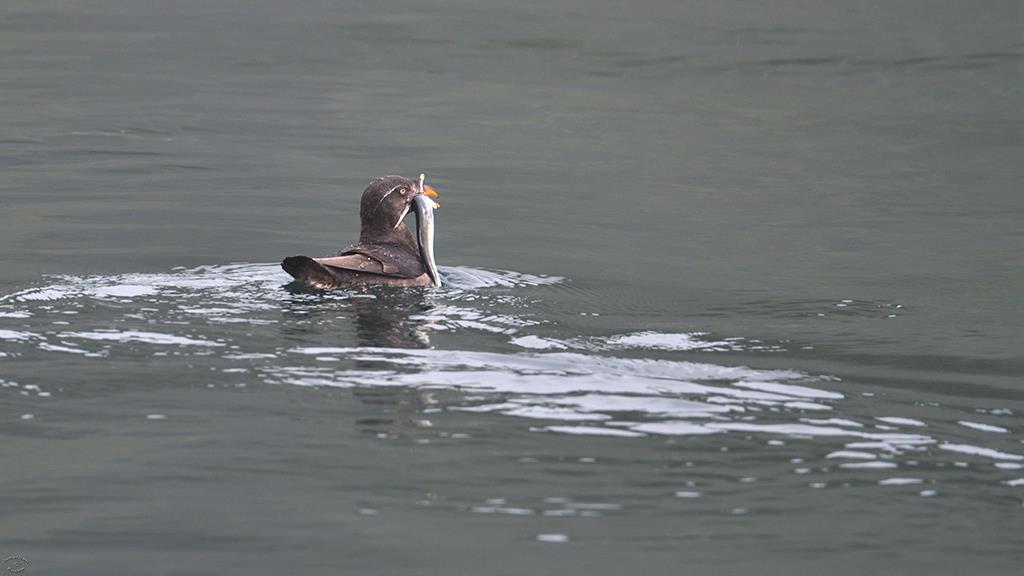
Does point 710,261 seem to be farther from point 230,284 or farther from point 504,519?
point 504,519

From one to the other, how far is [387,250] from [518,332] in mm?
1648

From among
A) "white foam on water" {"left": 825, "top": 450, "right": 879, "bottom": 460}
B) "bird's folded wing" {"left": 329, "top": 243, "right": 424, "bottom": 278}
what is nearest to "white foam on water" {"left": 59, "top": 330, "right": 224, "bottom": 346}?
"bird's folded wing" {"left": 329, "top": 243, "right": 424, "bottom": 278}

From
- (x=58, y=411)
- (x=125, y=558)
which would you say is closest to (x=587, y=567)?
(x=125, y=558)

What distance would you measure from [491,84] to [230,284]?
43.6 ft

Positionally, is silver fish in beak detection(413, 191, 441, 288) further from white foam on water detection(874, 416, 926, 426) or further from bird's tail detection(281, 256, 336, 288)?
white foam on water detection(874, 416, 926, 426)

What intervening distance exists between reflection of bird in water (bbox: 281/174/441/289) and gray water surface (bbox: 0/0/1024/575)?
0.67 feet

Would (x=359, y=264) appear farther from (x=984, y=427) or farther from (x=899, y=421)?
(x=984, y=427)

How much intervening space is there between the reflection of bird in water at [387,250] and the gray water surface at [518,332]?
203 mm

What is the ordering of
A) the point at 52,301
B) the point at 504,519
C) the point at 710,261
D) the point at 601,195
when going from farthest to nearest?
the point at 601,195 < the point at 710,261 < the point at 52,301 < the point at 504,519

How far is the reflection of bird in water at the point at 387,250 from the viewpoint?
916 cm

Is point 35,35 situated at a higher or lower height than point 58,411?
higher

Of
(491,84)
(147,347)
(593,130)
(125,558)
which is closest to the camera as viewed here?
(125,558)

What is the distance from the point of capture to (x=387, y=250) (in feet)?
31.8

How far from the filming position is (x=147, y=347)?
25.3 ft
